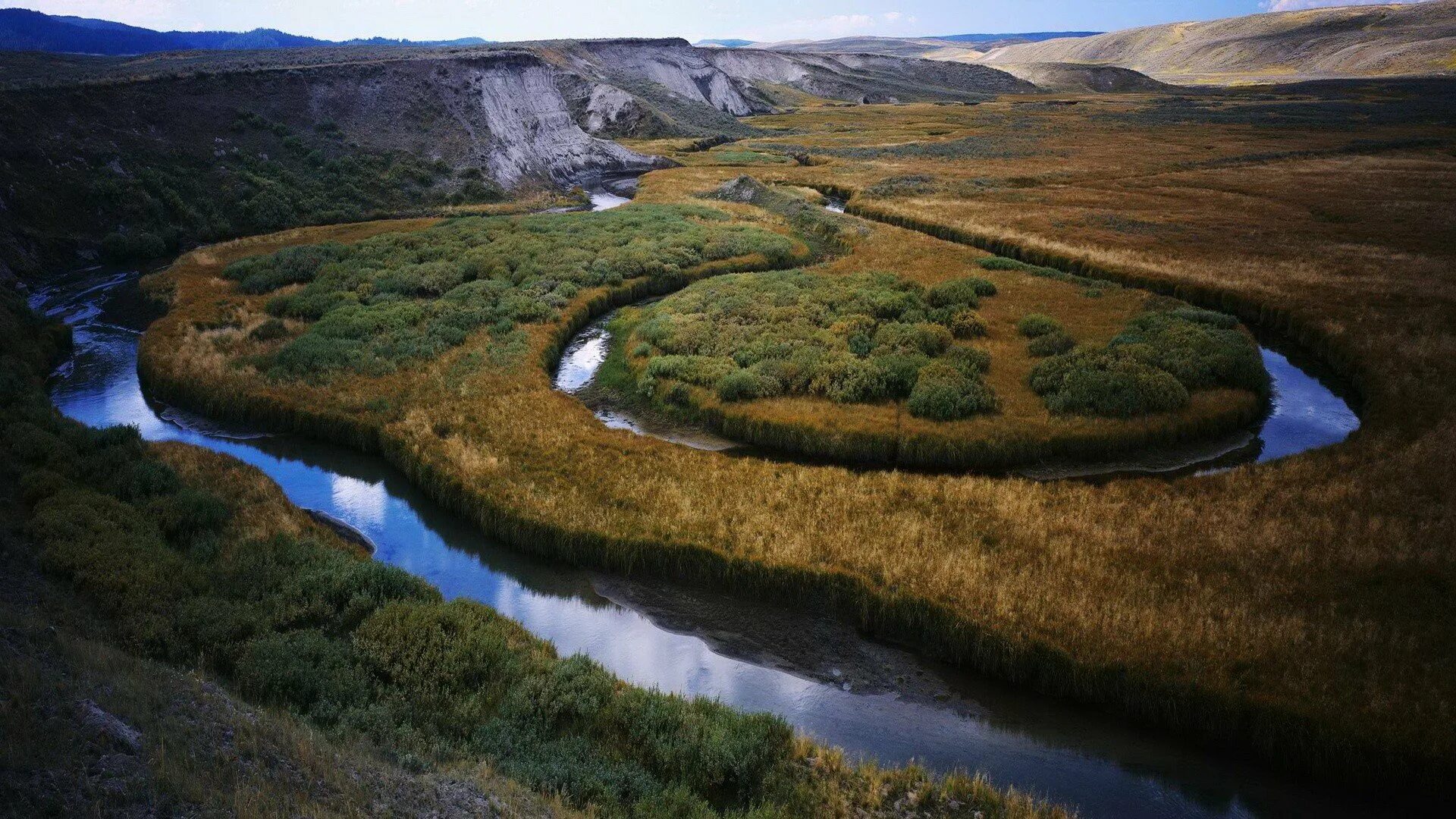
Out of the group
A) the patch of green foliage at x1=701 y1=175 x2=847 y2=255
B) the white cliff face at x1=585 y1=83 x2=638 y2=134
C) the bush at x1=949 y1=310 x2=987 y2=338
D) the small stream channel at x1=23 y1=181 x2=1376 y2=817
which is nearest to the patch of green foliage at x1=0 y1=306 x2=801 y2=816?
the small stream channel at x1=23 y1=181 x2=1376 y2=817

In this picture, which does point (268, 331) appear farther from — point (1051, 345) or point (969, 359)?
point (1051, 345)

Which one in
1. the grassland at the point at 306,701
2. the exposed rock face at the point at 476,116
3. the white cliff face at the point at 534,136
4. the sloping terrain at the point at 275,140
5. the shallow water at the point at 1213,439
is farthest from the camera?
the white cliff face at the point at 534,136

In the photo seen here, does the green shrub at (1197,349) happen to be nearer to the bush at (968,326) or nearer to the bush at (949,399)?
the bush at (968,326)

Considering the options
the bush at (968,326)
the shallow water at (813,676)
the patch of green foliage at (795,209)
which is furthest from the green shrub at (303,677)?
the patch of green foliage at (795,209)

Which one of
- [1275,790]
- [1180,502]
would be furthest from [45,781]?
[1180,502]

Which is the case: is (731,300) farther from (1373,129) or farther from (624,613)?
(1373,129)
